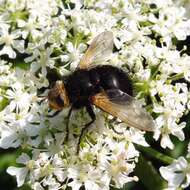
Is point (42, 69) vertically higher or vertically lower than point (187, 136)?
higher

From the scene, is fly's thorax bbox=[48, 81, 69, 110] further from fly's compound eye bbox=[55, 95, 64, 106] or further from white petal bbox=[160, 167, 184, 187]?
white petal bbox=[160, 167, 184, 187]

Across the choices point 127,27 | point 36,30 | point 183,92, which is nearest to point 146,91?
point 183,92

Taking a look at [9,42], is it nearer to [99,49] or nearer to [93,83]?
[99,49]

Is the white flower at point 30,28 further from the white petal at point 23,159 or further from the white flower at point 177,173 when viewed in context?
the white flower at point 177,173

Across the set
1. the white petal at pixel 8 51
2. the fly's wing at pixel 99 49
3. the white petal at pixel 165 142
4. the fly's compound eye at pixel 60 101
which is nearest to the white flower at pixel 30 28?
the white petal at pixel 8 51

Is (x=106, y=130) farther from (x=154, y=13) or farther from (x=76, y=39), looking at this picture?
(x=154, y=13)

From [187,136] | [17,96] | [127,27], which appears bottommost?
[187,136]

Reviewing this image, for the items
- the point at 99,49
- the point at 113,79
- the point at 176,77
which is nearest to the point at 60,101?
the point at 113,79
